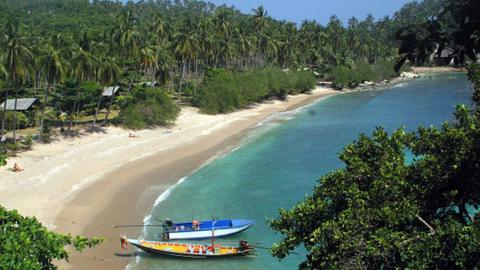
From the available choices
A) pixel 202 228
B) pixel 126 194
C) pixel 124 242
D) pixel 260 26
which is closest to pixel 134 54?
pixel 126 194

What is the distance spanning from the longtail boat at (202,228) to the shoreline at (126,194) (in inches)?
80.5

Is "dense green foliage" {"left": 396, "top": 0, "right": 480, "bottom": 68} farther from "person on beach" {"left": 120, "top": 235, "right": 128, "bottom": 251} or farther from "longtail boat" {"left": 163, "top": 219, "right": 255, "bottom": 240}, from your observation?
"longtail boat" {"left": 163, "top": 219, "right": 255, "bottom": 240}

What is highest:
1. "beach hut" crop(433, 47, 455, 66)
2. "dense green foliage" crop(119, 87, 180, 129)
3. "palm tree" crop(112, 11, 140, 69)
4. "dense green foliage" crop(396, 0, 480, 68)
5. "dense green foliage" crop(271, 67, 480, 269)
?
"palm tree" crop(112, 11, 140, 69)

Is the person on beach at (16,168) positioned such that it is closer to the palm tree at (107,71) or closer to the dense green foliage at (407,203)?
the palm tree at (107,71)

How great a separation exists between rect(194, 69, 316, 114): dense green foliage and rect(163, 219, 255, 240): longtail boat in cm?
3993

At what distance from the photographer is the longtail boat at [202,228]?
93.8ft

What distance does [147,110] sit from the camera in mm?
55688

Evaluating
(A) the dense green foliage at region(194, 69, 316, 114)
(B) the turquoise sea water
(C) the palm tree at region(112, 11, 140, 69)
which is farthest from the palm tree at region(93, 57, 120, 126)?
(A) the dense green foliage at region(194, 69, 316, 114)

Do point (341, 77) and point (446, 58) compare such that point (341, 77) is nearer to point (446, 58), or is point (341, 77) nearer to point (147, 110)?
point (147, 110)

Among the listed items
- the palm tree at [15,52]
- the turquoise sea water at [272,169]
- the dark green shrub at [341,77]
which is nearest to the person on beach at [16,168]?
the palm tree at [15,52]

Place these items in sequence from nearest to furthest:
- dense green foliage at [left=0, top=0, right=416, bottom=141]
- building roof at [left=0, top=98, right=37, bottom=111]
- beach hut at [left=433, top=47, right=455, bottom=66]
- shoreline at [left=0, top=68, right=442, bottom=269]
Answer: beach hut at [left=433, top=47, right=455, bottom=66] < shoreline at [left=0, top=68, right=442, bottom=269] < dense green foliage at [left=0, top=0, right=416, bottom=141] < building roof at [left=0, top=98, right=37, bottom=111]

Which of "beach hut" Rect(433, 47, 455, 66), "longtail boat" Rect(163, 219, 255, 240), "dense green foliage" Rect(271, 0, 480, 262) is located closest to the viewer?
"beach hut" Rect(433, 47, 455, 66)

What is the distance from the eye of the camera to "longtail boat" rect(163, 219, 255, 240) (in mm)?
28594

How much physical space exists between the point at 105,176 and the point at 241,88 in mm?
37630
